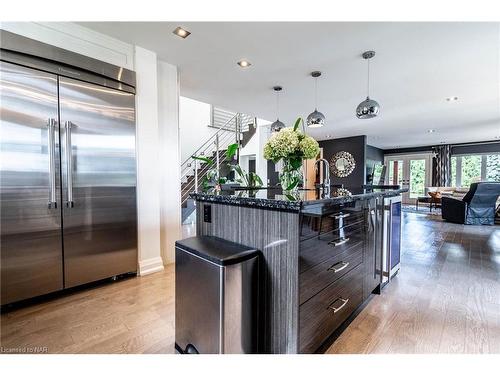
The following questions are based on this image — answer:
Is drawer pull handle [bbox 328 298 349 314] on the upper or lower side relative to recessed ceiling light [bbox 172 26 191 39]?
lower

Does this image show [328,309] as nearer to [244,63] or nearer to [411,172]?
[244,63]

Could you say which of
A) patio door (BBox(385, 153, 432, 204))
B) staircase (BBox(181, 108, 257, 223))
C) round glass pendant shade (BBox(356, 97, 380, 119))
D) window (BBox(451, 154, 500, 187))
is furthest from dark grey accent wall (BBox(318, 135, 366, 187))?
round glass pendant shade (BBox(356, 97, 380, 119))

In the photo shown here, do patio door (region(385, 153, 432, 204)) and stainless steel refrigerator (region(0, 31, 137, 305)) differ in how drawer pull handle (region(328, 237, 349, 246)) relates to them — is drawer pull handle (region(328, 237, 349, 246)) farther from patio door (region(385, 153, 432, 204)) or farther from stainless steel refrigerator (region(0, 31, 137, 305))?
patio door (region(385, 153, 432, 204))

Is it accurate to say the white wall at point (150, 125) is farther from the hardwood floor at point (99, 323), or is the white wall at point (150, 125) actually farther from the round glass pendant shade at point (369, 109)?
the round glass pendant shade at point (369, 109)

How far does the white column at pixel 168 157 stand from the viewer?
295cm

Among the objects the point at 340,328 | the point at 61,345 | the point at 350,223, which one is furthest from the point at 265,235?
the point at 61,345

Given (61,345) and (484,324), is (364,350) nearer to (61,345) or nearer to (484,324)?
(484,324)

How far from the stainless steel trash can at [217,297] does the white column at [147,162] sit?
4.79 ft

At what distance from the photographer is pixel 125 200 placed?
2479mm

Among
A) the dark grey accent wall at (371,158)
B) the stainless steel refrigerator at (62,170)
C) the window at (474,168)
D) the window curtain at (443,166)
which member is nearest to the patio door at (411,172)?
the window curtain at (443,166)

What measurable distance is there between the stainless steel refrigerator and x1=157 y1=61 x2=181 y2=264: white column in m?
0.44

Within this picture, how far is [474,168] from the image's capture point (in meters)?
9.25

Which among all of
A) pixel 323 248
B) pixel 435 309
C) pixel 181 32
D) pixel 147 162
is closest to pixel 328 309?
pixel 323 248

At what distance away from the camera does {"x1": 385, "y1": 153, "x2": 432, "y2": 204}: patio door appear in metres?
10.4
